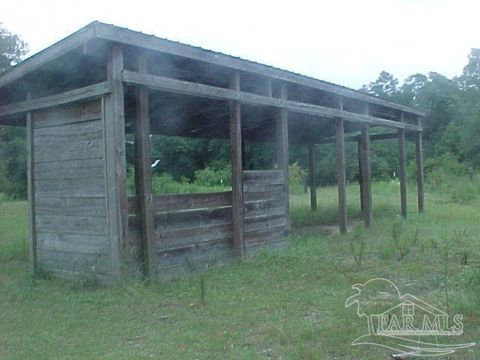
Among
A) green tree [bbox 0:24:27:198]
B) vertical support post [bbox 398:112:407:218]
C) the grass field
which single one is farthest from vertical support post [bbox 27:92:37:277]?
green tree [bbox 0:24:27:198]

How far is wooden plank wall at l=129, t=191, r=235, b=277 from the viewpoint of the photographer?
688cm

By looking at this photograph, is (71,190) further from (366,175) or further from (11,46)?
(11,46)

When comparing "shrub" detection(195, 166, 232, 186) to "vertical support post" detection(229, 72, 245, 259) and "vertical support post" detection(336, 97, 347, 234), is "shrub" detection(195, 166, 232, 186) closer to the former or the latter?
"vertical support post" detection(336, 97, 347, 234)

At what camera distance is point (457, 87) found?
51.0m

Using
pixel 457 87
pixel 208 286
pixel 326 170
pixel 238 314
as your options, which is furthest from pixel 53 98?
pixel 457 87

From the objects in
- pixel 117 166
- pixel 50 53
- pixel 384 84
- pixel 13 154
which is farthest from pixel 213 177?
pixel 384 84

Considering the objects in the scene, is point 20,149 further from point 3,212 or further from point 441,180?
point 441,180

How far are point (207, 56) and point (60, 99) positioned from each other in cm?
211

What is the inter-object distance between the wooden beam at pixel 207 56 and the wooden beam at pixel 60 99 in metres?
0.64

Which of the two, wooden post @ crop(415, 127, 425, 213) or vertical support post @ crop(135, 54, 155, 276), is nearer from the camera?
vertical support post @ crop(135, 54, 155, 276)

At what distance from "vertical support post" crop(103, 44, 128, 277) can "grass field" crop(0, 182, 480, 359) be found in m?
0.46

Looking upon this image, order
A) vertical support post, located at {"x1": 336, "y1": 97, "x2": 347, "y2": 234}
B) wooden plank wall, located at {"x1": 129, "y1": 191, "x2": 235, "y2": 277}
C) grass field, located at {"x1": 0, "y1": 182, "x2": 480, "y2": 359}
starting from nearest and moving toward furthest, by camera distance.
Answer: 1. grass field, located at {"x1": 0, "y1": 182, "x2": 480, "y2": 359}
2. wooden plank wall, located at {"x1": 129, "y1": 191, "x2": 235, "y2": 277}
3. vertical support post, located at {"x1": 336, "y1": 97, "x2": 347, "y2": 234}

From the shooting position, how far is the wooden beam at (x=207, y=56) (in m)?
6.20

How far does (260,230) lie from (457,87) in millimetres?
48154
